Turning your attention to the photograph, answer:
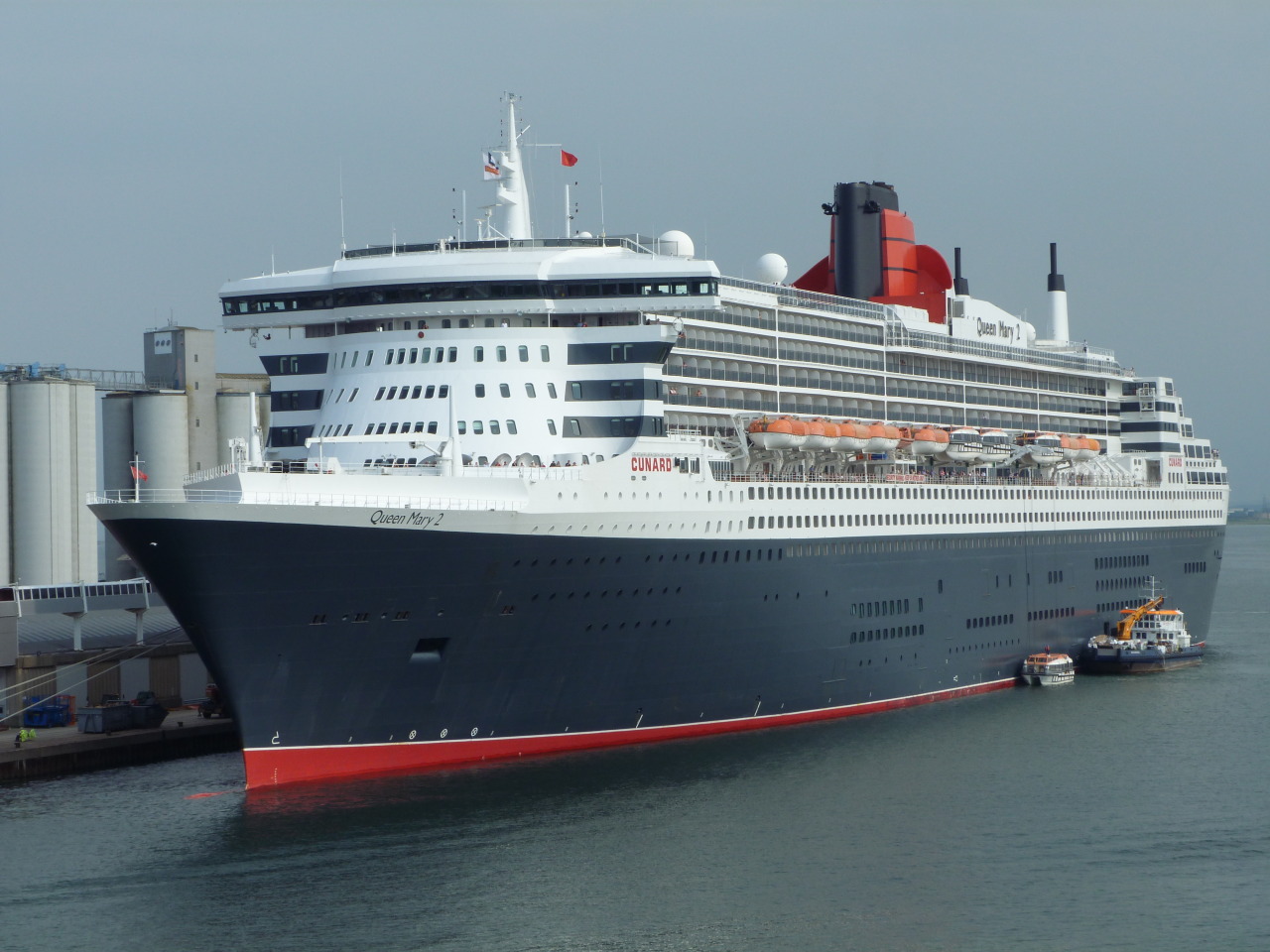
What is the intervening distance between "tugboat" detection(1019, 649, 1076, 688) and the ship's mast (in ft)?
62.7

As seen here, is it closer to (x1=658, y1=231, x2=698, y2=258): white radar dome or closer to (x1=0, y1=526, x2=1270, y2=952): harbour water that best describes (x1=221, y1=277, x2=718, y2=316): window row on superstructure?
(x1=658, y1=231, x2=698, y2=258): white radar dome

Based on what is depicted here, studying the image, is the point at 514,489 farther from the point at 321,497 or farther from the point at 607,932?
the point at 607,932

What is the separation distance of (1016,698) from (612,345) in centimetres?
1621

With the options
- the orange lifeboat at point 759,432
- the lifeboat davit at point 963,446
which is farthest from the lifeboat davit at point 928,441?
the orange lifeboat at point 759,432

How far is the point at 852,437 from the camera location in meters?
39.6

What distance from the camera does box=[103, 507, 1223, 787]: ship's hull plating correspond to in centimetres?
2886

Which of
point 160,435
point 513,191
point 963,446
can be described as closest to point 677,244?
point 513,191

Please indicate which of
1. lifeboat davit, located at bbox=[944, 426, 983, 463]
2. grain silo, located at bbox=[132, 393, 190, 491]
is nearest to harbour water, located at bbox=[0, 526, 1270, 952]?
lifeboat davit, located at bbox=[944, 426, 983, 463]

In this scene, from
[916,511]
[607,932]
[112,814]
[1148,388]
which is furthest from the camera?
[1148,388]

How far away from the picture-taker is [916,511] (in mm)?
41219

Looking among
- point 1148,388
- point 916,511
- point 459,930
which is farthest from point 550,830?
point 1148,388

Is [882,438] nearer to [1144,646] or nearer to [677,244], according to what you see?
[677,244]

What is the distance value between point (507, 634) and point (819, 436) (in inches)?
415

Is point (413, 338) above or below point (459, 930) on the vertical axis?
above
